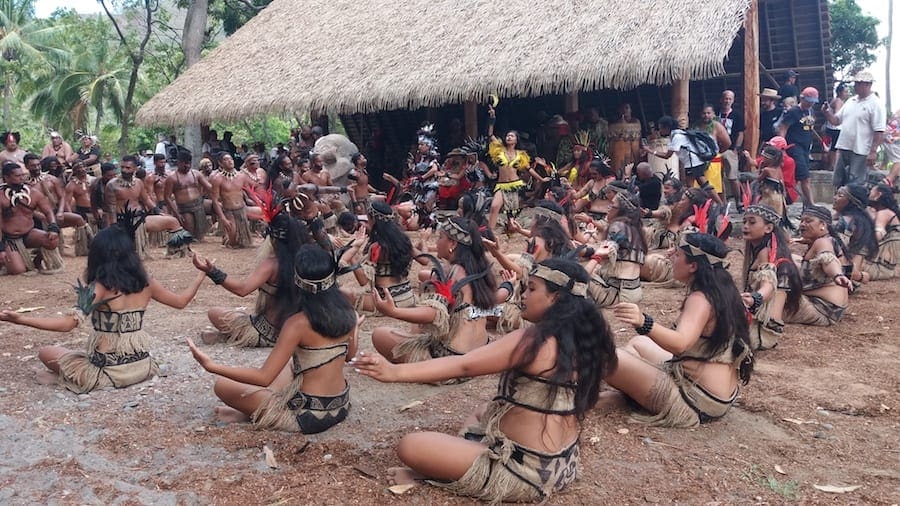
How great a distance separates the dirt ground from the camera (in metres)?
3.42

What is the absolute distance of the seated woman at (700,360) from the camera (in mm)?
3959

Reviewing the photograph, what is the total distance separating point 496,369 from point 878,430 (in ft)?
8.01

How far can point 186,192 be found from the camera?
36.2 feet

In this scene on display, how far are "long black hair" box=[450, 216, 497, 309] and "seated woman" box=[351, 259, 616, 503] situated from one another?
155cm

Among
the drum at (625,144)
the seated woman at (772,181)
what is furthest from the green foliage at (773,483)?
the drum at (625,144)

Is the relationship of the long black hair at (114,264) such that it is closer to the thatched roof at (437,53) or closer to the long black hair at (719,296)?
the long black hair at (719,296)

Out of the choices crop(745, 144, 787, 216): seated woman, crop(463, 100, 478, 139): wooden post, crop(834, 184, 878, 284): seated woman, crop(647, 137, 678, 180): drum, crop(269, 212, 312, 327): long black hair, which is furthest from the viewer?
crop(463, 100, 478, 139): wooden post

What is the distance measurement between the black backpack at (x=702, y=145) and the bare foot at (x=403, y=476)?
26.1 ft

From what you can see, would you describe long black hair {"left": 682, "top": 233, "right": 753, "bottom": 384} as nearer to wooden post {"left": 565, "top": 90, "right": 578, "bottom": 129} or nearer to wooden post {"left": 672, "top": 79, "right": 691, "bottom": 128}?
wooden post {"left": 672, "top": 79, "right": 691, "bottom": 128}

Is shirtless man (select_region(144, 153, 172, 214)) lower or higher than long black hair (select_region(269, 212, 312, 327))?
higher

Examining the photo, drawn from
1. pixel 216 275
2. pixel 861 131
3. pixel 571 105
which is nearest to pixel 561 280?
pixel 216 275

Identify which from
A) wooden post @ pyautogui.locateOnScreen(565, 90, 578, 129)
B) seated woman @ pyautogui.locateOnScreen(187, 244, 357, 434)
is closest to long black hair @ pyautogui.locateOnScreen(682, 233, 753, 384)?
seated woman @ pyautogui.locateOnScreen(187, 244, 357, 434)

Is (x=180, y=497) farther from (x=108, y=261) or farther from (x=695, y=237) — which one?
(x=695, y=237)

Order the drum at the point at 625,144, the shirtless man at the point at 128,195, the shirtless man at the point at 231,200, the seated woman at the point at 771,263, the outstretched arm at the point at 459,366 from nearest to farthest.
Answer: the outstretched arm at the point at 459,366
the seated woman at the point at 771,263
the shirtless man at the point at 128,195
the shirtless man at the point at 231,200
the drum at the point at 625,144
